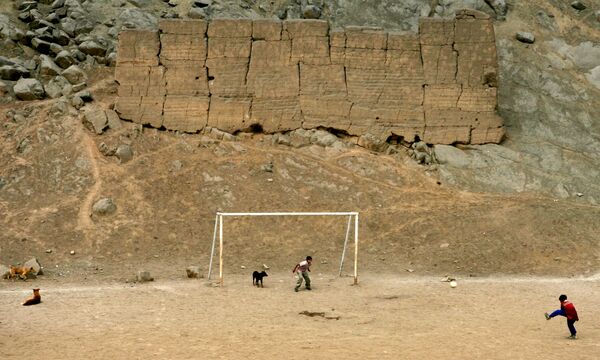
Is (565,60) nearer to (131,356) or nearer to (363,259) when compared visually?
(363,259)

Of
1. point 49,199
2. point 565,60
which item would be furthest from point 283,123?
point 565,60

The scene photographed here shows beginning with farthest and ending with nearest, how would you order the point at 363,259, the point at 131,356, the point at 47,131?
the point at 47,131
the point at 363,259
the point at 131,356

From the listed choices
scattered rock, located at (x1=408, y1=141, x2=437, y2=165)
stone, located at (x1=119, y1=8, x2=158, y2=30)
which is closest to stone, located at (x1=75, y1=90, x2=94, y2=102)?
stone, located at (x1=119, y1=8, x2=158, y2=30)

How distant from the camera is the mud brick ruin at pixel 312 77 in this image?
2359 centimetres

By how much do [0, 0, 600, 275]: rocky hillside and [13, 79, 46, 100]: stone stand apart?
43 mm

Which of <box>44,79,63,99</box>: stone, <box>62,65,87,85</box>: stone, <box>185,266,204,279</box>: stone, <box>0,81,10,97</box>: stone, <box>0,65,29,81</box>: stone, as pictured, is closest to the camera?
<box>185,266,204,279</box>: stone

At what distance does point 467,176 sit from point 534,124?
4221 mm

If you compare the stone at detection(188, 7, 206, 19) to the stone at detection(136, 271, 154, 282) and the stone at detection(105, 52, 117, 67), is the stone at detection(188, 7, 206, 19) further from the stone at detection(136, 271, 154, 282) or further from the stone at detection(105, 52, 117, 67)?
the stone at detection(136, 271, 154, 282)

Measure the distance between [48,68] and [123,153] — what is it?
4.62m

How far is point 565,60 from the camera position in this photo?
99.9ft

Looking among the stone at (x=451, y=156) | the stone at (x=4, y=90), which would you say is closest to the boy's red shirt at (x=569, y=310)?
the stone at (x=451, y=156)

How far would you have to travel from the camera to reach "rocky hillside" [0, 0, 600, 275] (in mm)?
19719

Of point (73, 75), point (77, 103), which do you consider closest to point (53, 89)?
point (73, 75)

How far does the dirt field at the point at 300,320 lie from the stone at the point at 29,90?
28.0ft
